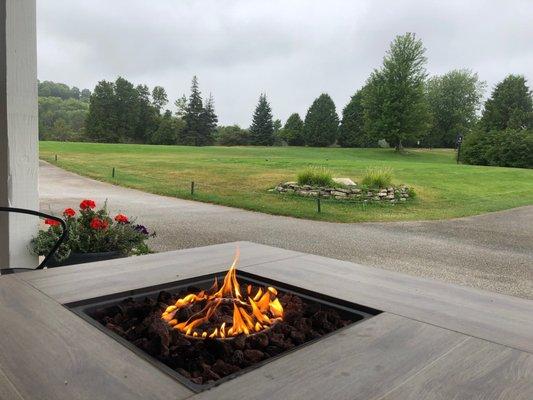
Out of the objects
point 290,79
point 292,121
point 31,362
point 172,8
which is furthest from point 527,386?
point 292,121

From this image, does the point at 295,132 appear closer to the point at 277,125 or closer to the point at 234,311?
the point at 277,125

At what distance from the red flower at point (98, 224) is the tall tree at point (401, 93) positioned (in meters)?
29.6

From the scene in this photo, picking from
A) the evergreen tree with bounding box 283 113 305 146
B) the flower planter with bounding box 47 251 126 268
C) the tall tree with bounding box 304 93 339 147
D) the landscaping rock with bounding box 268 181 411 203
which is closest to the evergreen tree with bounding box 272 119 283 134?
the evergreen tree with bounding box 283 113 305 146

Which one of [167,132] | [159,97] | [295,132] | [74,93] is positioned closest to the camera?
[295,132]

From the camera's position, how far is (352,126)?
39.1 metres

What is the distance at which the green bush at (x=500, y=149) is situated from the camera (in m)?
25.3

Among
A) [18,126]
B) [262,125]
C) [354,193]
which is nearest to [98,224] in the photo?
[18,126]

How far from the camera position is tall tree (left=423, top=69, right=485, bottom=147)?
3962 centimetres

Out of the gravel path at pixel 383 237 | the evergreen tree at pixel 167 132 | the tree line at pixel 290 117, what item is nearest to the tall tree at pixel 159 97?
the tree line at pixel 290 117

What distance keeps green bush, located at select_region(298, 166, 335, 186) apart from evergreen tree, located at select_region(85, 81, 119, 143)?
110 feet

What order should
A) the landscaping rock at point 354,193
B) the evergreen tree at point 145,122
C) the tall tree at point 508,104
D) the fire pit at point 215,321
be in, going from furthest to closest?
the evergreen tree at point 145,122 < the tall tree at point 508,104 < the landscaping rock at point 354,193 < the fire pit at point 215,321

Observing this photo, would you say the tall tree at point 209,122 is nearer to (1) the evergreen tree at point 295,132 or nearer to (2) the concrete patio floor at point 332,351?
(1) the evergreen tree at point 295,132

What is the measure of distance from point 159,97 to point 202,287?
4913cm

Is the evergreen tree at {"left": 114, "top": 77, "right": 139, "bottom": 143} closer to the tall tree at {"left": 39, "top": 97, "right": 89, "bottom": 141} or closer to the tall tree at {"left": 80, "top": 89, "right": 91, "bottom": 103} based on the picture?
the tall tree at {"left": 39, "top": 97, "right": 89, "bottom": 141}
